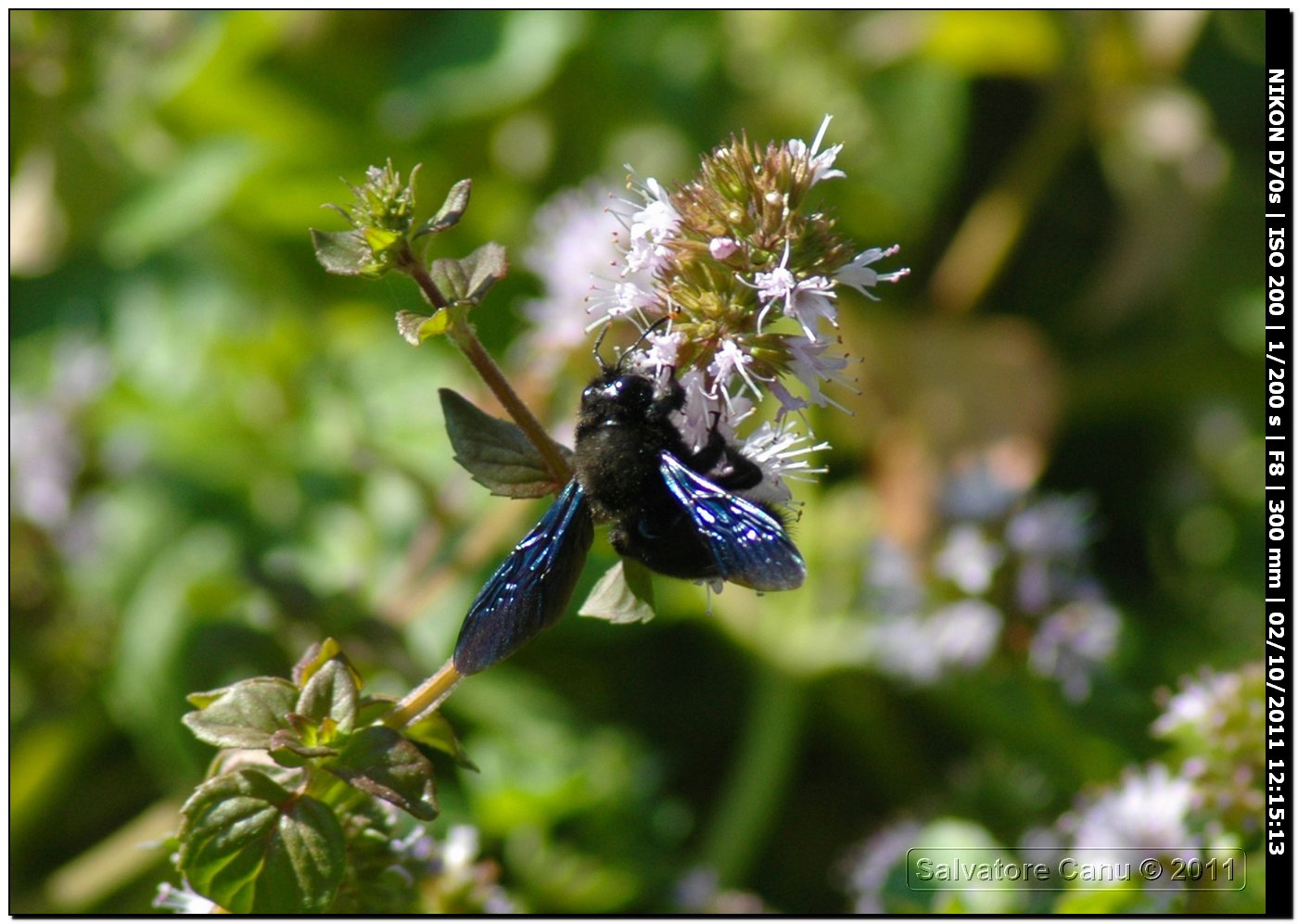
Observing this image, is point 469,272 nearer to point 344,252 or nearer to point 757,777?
point 344,252

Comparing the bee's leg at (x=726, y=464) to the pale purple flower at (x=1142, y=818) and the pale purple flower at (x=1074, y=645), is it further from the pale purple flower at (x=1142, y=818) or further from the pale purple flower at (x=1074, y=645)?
the pale purple flower at (x=1074, y=645)

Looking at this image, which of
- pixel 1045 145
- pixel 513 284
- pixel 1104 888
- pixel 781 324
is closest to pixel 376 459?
pixel 513 284

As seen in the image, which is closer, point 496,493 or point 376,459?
point 496,493

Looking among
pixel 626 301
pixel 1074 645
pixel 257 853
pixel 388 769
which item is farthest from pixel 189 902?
pixel 1074 645

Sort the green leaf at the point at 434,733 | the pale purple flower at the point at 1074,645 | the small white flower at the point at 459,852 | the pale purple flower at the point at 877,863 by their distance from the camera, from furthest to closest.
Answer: the pale purple flower at the point at 1074,645 → the pale purple flower at the point at 877,863 → the small white flower at the point at 459,852 → the green leaf at the point at 434,733

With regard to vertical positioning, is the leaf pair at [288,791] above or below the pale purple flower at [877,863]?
above

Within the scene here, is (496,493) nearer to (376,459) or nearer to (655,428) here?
(655,428)

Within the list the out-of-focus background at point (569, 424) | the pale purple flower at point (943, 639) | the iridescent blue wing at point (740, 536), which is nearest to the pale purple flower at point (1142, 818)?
the out-of-focus background at point (569, 424)
